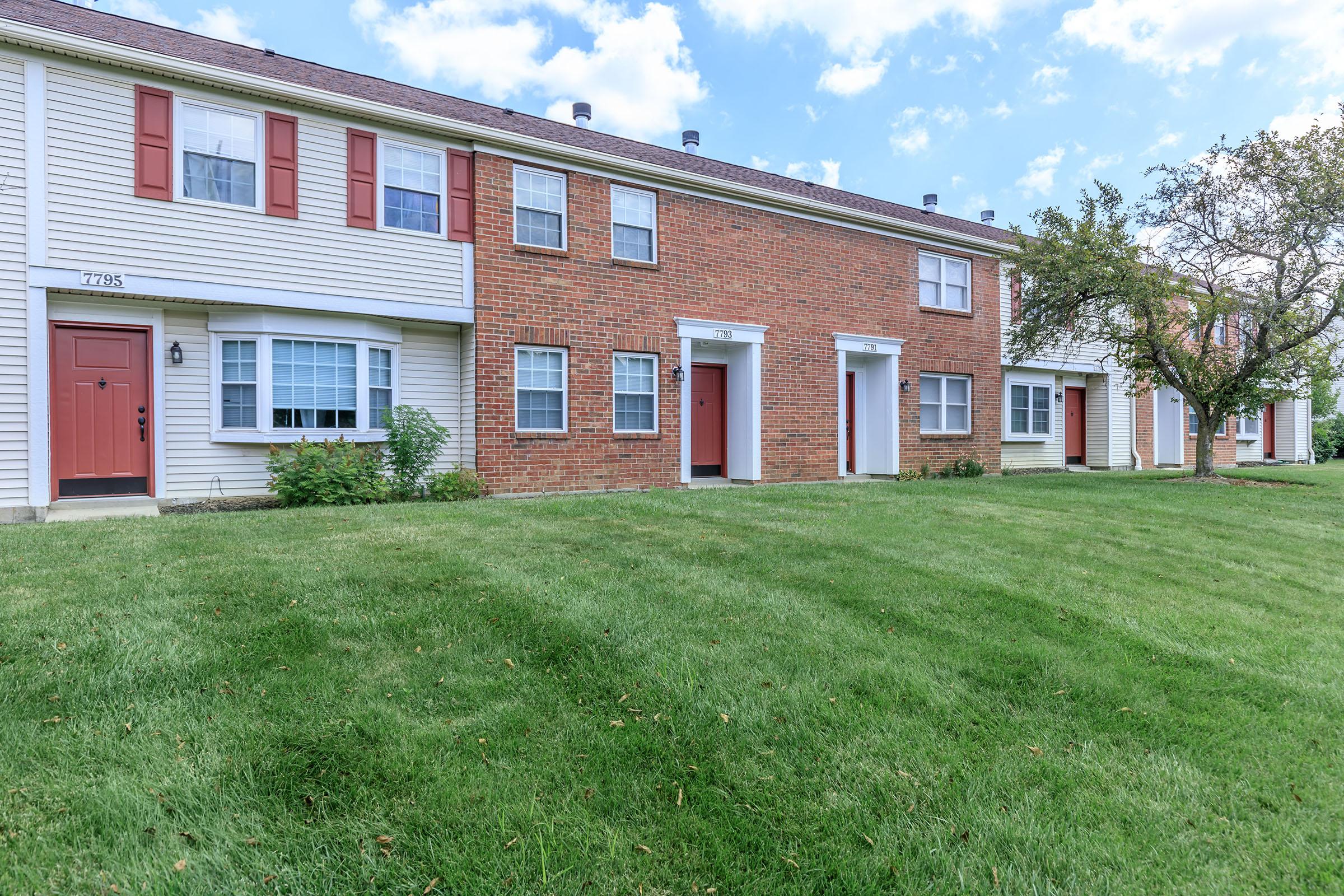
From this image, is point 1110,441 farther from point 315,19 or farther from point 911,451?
point 315,19

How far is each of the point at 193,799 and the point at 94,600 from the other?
2479mm

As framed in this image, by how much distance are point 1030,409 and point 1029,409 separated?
40mm

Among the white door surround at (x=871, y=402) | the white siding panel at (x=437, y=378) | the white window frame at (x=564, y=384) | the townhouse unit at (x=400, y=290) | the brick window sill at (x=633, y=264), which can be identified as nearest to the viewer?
the townhouse unit at (x=400, y=290)

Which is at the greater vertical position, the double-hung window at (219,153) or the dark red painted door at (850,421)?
the double-hung window at (219,153)

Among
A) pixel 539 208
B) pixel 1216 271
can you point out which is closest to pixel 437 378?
pixel 539 208

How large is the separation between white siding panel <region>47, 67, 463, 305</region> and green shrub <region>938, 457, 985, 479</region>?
Answer: 10.5 metres

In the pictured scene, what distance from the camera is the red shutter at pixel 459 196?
10.3 metres

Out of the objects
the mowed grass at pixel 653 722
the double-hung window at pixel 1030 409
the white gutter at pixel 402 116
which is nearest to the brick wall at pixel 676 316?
the white gutter at pixel 402 116

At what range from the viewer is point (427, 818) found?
7.50ft

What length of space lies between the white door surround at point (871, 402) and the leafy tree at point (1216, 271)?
268 cm

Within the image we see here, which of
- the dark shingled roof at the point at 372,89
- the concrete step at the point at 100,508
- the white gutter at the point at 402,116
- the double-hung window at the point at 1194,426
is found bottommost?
the concrete step at the point at 100,508

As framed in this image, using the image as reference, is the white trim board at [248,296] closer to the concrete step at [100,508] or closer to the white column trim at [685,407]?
the concrete step at [100,508]

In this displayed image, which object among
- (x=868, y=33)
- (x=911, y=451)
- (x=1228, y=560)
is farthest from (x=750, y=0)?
(x=1228, y=560)

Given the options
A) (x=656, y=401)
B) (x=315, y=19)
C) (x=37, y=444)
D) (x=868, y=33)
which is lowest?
(x=37, y=444)
